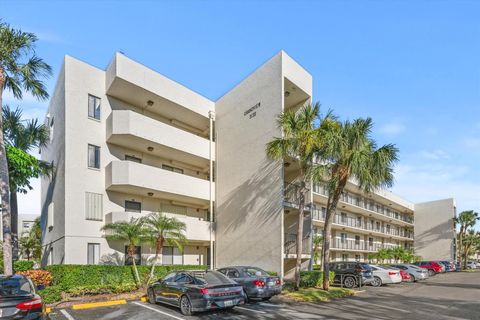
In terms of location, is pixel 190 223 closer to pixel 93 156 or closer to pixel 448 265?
pixel 93 156

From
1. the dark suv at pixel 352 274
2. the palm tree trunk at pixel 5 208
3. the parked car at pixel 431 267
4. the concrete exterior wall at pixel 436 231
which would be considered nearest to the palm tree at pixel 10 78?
the palm tree trunk at pixel 5 208

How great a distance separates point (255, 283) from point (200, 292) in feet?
13.0

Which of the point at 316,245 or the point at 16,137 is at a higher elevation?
the point at 16,137

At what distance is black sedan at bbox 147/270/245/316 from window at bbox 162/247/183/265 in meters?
10.8

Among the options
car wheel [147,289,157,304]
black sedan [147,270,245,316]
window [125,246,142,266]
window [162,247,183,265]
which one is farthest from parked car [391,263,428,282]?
car wheel [147,289,157,304]

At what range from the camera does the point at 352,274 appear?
21.8 meters

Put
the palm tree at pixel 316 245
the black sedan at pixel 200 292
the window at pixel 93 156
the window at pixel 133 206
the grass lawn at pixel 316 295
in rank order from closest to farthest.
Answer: the black sedan at pixel 200 292, the grass lawn at pixel 316 295, the window at pixel 93 156, the window at pixel 133 206, the palm tree at pixel 316 245

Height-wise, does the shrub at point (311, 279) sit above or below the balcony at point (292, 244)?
below

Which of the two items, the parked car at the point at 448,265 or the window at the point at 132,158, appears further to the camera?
the parked car at the point at 448,265

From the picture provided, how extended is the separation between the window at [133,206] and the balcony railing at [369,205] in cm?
1546

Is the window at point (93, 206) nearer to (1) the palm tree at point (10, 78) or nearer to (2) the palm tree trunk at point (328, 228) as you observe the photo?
(1) the palm tree at point (10, 78)

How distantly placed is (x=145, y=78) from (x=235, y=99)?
6.61 metres

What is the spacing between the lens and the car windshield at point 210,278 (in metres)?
12.3

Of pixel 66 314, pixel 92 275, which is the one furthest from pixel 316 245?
pixel 66 314
